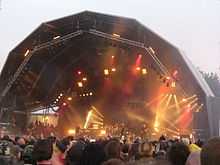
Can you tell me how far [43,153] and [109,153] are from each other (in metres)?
1.64

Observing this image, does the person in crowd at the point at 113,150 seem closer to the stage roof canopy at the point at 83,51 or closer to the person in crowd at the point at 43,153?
the person in crowd at the point at 43,153

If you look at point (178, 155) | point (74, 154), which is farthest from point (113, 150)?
point (178, 155)

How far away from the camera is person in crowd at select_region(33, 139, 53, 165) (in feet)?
12.8

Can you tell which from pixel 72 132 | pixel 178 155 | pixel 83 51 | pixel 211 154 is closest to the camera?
pixel 211 154

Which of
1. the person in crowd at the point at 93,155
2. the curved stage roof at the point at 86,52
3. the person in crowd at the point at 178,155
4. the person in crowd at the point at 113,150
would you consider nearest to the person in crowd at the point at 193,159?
the person in crowd at the point at 178,155

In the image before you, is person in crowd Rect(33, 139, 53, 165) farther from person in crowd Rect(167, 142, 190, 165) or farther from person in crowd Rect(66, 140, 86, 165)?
person in crowd Rect(66, 140, 86, 165)

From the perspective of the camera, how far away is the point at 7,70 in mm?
21578

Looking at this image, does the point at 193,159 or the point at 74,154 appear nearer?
the point at 193,159

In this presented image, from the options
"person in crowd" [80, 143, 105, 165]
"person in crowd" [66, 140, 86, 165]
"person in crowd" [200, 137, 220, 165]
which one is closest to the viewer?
"person in crowd" [200, 137, 220, 165]

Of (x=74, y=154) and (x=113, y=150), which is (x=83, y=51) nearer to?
(x=74, y=154)

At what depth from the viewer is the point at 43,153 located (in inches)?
154

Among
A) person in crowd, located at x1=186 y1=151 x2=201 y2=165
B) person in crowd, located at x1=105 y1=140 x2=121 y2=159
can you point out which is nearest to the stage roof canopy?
person in crowd, located at x1=105 y1=140 x2=121 y2=159

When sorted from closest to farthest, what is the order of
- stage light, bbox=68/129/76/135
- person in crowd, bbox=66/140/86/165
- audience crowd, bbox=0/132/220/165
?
audience crowd, bbox=0/132/220/165 → person in crowd, bbox=66/140/86/165 → stage light, bbox=68/129/76/135

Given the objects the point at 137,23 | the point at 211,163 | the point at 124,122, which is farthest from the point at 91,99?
the point at 211,163
